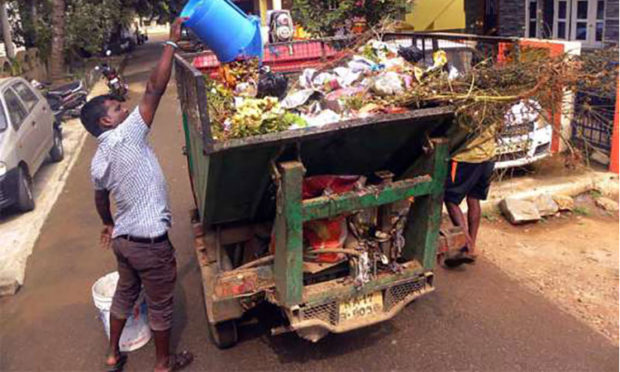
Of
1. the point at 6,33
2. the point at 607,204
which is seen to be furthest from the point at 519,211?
the point at 6,33

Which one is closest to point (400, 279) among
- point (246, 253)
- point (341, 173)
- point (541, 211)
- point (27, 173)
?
point (341, 173)

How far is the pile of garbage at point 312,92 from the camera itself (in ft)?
9.28

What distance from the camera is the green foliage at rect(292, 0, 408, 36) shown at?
9047 millimetres

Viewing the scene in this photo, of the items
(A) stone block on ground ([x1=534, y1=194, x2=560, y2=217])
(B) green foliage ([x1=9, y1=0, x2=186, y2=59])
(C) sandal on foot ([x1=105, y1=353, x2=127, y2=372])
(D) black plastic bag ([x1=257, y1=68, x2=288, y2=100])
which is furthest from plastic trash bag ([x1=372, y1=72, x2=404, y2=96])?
(B) green foliage ([x1=9, y1=0, x2=186, y2=59])

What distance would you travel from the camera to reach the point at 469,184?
4461 millimetres

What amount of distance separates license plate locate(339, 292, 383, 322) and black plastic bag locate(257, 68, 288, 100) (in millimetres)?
1436

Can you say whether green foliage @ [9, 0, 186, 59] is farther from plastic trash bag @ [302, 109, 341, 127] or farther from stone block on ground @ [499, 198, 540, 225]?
plastic trash bag @ [302, 109, 341, 127]

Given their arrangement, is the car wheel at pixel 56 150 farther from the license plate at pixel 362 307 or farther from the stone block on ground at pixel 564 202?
the stone block on ground at pixel 564 202

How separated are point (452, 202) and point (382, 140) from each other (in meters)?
1.66

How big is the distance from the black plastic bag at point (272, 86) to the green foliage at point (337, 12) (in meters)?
5.65

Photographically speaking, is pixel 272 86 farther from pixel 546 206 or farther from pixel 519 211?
pixel 546 206

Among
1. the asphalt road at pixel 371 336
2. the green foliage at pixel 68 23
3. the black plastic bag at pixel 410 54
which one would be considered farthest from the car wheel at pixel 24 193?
the green foliage at pixel 68 23

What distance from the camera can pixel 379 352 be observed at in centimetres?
360

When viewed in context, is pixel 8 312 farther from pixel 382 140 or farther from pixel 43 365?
pixel 382 140
